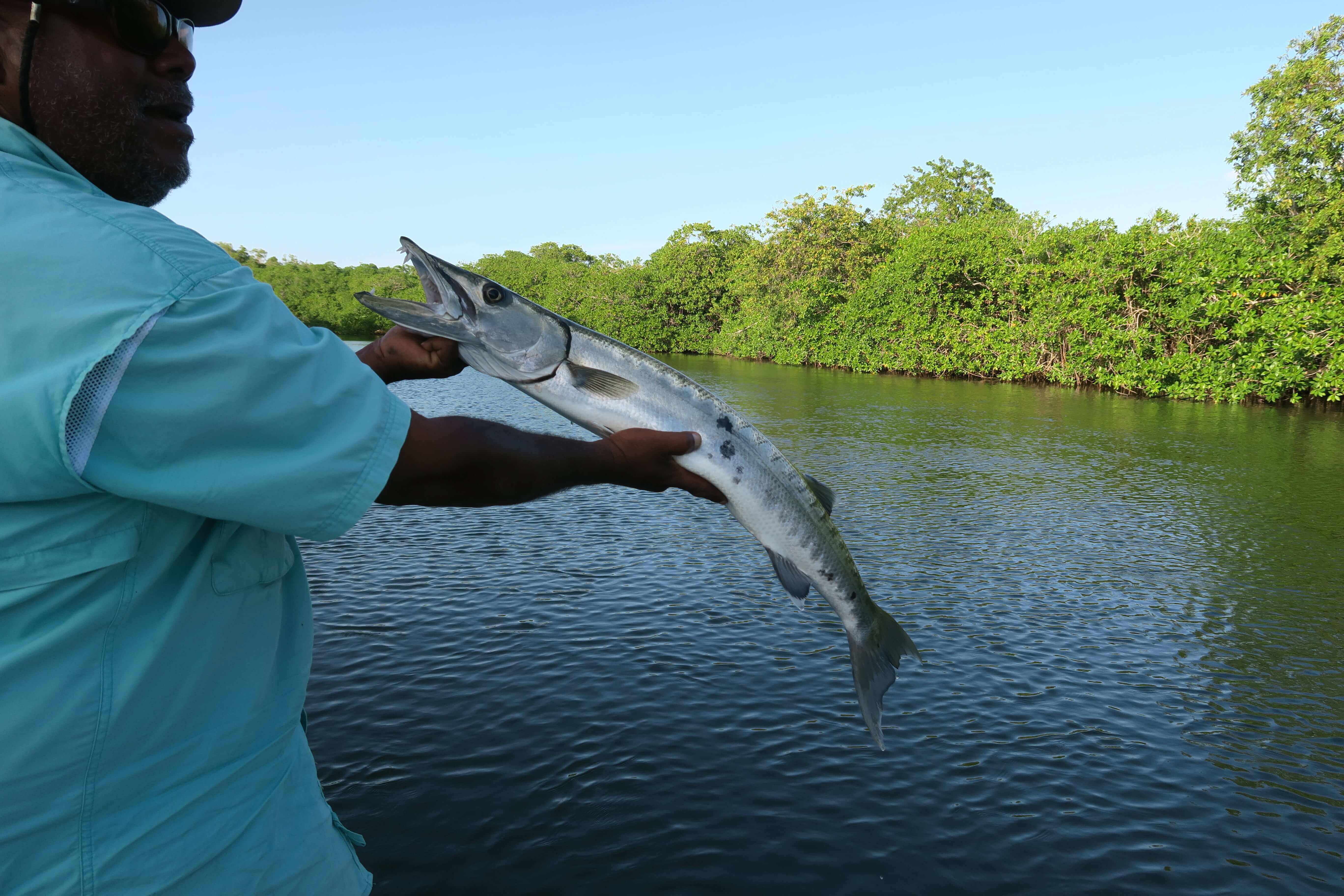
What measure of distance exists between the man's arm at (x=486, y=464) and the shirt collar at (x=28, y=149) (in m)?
0.68

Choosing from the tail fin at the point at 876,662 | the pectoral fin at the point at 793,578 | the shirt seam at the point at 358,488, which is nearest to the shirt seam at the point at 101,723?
the shirt seam at the point at 358,488

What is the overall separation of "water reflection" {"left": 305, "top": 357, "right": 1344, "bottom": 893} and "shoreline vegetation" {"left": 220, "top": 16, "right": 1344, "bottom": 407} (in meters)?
9.44

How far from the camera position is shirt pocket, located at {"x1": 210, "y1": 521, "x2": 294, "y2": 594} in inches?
61.9

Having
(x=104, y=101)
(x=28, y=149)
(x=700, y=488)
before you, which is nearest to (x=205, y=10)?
(x=104, y=101)

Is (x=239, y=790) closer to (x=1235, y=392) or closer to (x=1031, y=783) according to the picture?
(x=1031, y=783)

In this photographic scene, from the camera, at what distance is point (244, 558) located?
1.62m

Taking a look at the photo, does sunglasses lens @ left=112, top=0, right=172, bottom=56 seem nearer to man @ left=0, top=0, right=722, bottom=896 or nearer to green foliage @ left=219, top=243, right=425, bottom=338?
man @ left=0, top=0, right=722, bottom=896

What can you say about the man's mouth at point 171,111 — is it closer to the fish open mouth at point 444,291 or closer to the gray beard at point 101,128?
the gray beard at point 101,128

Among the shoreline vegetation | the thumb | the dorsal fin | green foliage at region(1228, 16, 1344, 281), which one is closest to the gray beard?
the thumb

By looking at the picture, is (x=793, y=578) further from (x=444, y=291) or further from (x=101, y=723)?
(x=101, y=723)

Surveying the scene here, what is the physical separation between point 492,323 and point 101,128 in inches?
50.1

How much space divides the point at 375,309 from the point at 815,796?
6.50 metres

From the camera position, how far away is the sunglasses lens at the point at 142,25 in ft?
5.55

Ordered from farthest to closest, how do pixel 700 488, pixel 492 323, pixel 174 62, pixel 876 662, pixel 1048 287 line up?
pixel 1048 287 → pixel 876 662 → pixel 700 488 → pixel 492 323 → pixel 174 62
